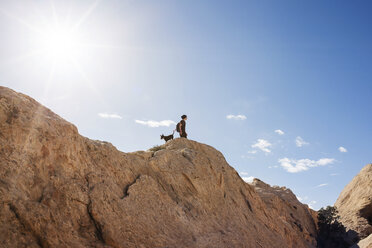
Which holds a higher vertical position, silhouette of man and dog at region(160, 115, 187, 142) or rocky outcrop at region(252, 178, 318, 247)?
silhouette of man and dog at region(160, 115, 187, 142)

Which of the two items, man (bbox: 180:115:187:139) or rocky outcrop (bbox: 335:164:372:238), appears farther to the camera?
rocky outcrop (bbox: 335:164:372:238)

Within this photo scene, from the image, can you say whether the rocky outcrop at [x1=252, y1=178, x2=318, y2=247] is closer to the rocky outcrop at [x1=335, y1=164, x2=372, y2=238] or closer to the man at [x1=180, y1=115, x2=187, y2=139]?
the rocky outcrop at [x1=335, y1=164, x2=372, y2=238]

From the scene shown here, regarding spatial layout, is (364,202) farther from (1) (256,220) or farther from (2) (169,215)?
(2) (169,215)

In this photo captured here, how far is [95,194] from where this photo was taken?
8.84 metres

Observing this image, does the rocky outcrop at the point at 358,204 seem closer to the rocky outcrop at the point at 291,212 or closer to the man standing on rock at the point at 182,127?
the rocky outcrop at the point at 291,212

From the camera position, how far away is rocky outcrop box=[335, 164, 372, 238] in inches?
1081

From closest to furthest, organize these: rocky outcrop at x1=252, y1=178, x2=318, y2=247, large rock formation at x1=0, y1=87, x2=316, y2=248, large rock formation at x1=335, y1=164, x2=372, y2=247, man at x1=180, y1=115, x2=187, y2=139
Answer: large rock formation at x1=0, y1=87, x2=316, y2=248, man at x1=180, y1=115, x2=187, y2=139, rocky outcrop at x1=252, y1=178, x2=318, y2=247, large rock formation at x1=335, y1=164, x2=372, y2=247

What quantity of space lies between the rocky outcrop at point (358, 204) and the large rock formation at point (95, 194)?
16906 mm

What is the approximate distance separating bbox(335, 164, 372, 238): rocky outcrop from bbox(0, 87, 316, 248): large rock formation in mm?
16906

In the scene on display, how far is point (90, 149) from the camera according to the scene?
33.4 feet

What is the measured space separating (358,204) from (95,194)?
29.1m

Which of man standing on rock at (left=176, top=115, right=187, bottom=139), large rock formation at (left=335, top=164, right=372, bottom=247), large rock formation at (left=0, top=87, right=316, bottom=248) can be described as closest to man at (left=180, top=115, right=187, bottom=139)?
man standing on rock at (left=176, top=115, right=187, bottom=139)

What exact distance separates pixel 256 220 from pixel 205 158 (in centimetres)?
432

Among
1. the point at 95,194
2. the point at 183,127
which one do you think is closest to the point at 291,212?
the point at 183,127
